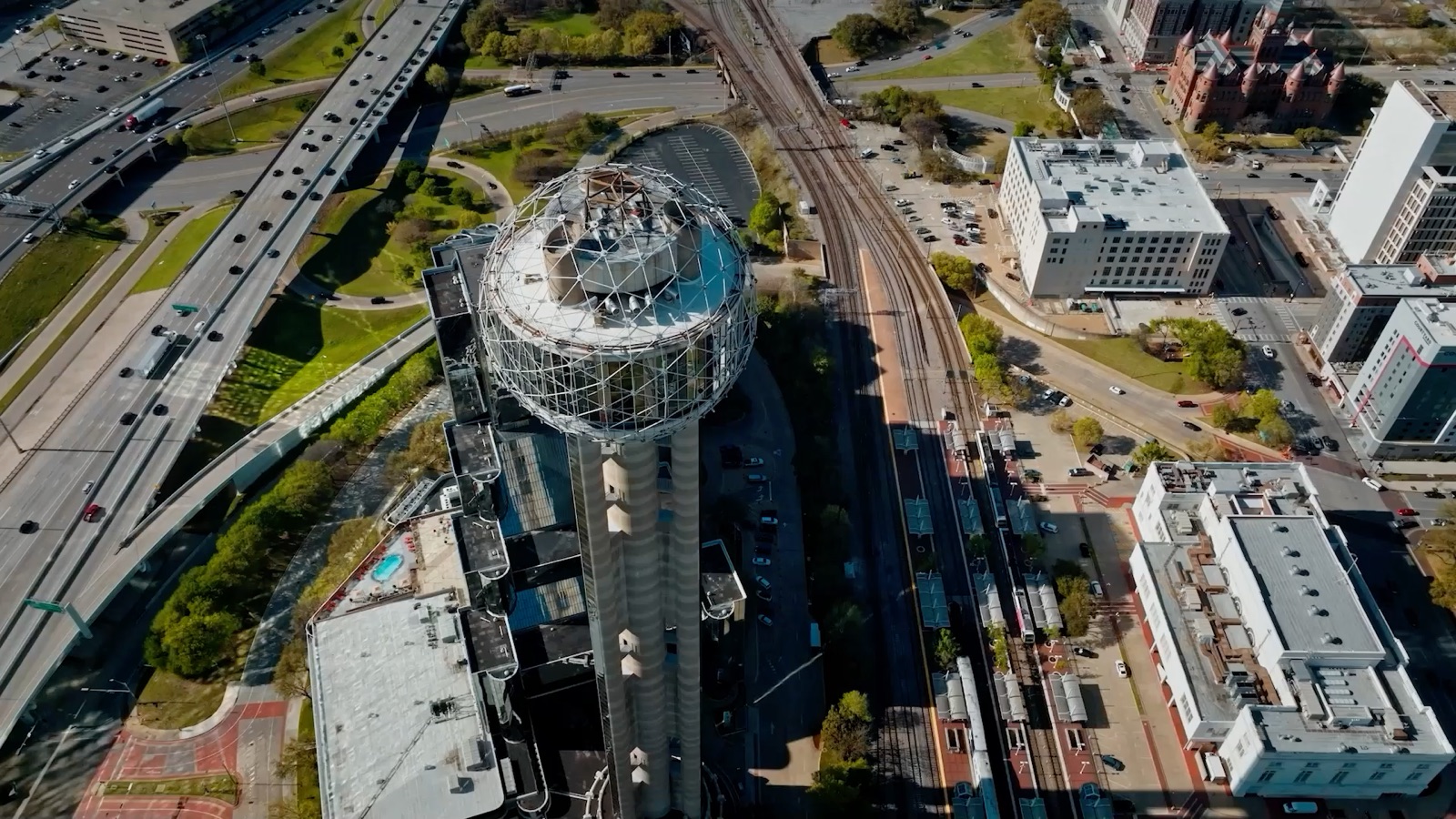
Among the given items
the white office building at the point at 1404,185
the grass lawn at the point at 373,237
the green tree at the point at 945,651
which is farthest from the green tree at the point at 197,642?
the white office building at the point at 1404,185

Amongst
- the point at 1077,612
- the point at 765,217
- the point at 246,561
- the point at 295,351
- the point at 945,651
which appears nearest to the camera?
the point at 945,651

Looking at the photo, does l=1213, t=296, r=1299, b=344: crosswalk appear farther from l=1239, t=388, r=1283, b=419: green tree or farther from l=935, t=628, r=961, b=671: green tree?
l=935, t=628, r=961, b=671: green tree

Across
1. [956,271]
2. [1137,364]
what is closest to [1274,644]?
[1137,364]

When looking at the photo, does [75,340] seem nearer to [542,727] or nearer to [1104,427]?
[542,727]

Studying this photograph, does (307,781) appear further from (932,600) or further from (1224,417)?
(1224,417)

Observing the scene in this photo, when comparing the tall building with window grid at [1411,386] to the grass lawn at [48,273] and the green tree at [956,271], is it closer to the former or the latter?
the green tree at [956,271]

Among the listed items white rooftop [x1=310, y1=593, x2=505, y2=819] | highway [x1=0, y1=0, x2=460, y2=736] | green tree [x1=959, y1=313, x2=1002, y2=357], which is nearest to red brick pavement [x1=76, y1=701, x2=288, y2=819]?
highway [x1=0, y1=0, x2=460, y2=736]

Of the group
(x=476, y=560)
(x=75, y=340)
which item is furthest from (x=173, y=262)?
(x=476, y=560)
